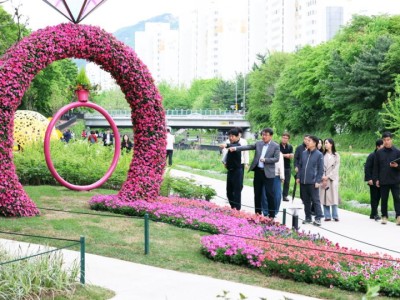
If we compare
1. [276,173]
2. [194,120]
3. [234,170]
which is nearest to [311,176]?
[276,173]

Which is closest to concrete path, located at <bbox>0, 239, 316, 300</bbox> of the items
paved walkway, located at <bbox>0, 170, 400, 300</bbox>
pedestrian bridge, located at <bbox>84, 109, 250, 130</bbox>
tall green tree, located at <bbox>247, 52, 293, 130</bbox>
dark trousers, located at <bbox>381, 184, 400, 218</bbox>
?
paved walkway, located at <bbox>0, 170, 400, 300</bbox>

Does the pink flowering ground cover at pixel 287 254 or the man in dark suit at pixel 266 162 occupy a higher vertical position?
the man in dark suit at pixel 266 162

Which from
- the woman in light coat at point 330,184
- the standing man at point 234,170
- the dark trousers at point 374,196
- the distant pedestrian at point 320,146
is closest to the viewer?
the standing man at point 234,170

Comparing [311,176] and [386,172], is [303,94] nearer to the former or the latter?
[386,172]

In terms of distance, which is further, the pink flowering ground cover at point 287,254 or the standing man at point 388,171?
the standing man at point 388,171

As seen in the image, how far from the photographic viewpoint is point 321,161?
42.9ft

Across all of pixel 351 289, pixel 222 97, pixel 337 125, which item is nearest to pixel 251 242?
pixel 351 289

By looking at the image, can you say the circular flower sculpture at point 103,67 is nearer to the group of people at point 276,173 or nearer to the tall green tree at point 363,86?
the group of people at point 276,173

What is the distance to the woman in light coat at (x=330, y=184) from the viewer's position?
1376 cm

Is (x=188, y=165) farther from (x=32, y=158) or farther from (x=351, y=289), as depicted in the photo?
(x=351, y=289)

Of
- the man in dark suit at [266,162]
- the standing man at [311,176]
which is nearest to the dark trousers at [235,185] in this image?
A: the man in dark suit at [266,162]

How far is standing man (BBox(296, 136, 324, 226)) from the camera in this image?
1303 centimetres

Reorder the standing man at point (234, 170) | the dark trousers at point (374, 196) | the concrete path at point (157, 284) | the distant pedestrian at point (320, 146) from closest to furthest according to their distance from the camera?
1. the concrete path at point (157, 284)
2. the standing man at point (234, 170)
3. the dark trousers at point (374, 196)
4. the distant pedestrian at point (320, 146)

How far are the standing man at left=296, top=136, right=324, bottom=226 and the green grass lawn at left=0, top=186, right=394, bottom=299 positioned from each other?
294 centimetres
